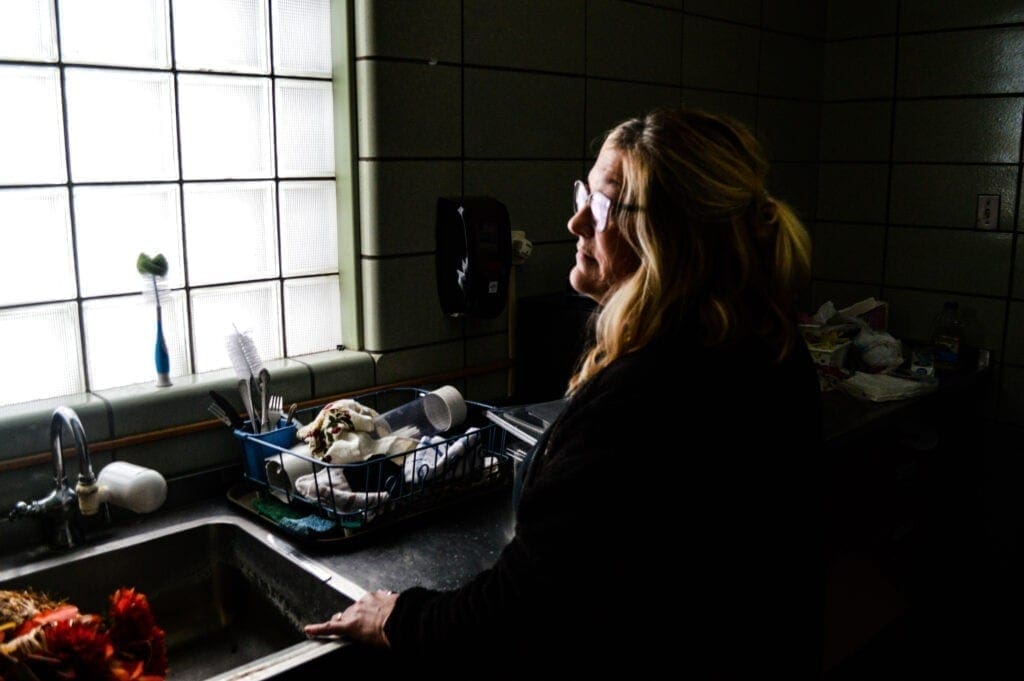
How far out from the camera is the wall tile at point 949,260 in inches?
106

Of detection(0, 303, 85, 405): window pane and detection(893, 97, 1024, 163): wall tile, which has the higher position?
detection(893, 97, 1024, 163): wall tile

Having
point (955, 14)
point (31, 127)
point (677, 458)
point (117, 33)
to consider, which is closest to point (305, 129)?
point (117, 33)

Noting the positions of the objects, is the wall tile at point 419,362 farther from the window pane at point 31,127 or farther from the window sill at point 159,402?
the window pane at point 31,127

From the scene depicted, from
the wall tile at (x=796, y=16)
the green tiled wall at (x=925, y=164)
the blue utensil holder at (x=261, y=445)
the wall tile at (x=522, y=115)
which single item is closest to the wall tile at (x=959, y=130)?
the green tiled wall at (x=925, y=164)

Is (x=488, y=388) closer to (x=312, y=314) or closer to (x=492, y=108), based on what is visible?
(x=312, y=314)

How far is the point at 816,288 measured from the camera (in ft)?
10.2

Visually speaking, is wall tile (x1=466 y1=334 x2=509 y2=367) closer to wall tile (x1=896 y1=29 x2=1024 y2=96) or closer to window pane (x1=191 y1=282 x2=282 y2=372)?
window pane (x1=191 y1=282 x2=282 y2=372)

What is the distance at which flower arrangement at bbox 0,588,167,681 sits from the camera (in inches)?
40.8

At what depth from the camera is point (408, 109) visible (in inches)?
74.9

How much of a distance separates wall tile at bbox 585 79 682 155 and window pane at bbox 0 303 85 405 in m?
1.24

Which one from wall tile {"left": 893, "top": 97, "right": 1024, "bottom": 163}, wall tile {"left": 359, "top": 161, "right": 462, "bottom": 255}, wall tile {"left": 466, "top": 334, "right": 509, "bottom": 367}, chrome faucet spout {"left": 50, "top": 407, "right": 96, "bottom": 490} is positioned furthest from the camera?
wall tile {"left": 893, "top": 97, "right": 1024, "bottom": 163}

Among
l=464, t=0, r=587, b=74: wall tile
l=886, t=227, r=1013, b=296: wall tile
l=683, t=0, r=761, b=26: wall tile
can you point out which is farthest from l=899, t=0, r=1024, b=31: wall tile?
l=464, t=0, r=587, b=74: wall tile

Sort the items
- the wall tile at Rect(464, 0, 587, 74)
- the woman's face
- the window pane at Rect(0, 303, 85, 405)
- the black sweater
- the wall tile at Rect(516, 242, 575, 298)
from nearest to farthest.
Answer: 1. the black sweater
2. the woman's face
3. the window pane at Rect(0, 303, 85, 405)
4. the wall tile at Rect(464, 0, 587, 74)
5. the wall tile at Rect(516, 242, 575, 298)

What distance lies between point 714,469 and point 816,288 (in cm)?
222
